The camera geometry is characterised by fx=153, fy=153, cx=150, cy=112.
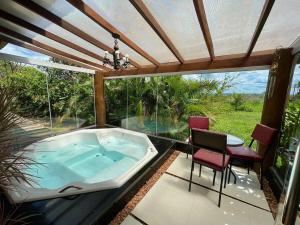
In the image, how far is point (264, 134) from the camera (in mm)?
2709

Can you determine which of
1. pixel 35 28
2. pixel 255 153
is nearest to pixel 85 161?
pixel 35 28

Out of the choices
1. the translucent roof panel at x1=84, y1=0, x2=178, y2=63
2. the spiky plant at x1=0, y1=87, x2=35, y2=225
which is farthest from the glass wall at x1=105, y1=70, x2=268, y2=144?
the spiky plant at x1=0, y1=87, x2=35, y2=225

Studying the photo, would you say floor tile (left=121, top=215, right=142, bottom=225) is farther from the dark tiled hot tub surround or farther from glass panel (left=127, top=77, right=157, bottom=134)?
glass panel (left=127, top=77, right=157, bottom=134)

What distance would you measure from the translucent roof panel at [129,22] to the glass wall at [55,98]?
264 cm

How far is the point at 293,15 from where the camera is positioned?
6.25 feet

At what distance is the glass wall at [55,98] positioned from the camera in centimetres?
416

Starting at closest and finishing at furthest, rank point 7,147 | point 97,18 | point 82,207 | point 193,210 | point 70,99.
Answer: point 7,147
point 82,207
point 193,210
point 97,18
point 70,99

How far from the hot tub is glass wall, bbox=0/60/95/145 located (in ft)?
2.84

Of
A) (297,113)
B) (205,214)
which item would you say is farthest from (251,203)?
(297,113)

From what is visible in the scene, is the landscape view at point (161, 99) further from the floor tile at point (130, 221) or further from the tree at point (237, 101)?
the floor tile at point (130, 221)

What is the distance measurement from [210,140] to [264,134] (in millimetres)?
1250

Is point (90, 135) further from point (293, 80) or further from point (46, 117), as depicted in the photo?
point (293, 80)

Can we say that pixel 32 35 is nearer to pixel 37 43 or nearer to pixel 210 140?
pixel 37 43

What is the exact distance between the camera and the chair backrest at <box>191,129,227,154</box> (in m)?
2.12
